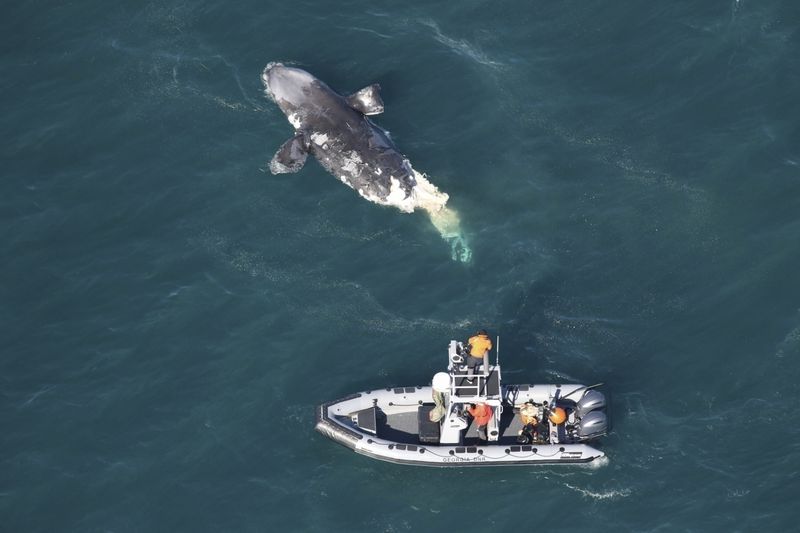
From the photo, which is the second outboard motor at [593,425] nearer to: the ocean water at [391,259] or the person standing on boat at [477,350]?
the ocean water at [391,259]

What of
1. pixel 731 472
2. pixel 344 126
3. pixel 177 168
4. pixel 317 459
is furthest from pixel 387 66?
pixel 731 472

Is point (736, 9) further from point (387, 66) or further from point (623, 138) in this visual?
point (387, 66)

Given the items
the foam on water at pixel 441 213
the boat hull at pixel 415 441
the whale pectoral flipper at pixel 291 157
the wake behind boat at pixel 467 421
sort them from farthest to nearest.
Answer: the whale pectoral flipper at pixel 291 157, the foam on water at pixel 441 213, the boat hull at pixel 415 441, the wake behind boat at pixel 467 421

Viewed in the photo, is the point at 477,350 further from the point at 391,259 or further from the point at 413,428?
the point at 391,259

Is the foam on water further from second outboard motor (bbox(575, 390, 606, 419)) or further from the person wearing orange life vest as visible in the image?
second outboard motor (bbox(575, 390, 606, 419))

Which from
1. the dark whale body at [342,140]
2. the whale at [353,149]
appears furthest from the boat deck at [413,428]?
the dark whale body at [342,140]

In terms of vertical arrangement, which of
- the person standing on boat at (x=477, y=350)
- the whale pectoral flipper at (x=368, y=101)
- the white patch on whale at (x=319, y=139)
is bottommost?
the person standing on boat at (x=477, y=350)
